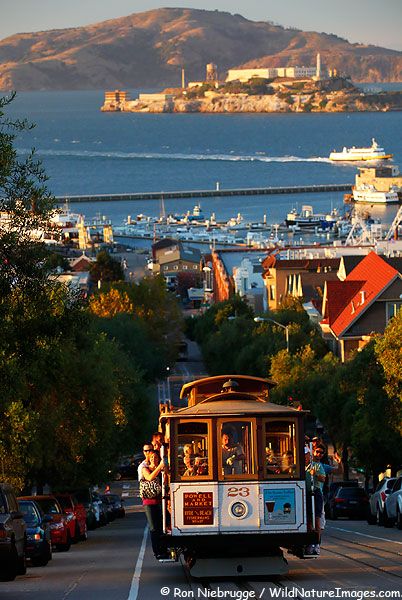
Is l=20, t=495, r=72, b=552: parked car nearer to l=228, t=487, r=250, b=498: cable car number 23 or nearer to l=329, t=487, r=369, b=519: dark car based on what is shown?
l=228, t=487, r=250, b=498: cable car number 23

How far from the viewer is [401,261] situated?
85000 millimetres

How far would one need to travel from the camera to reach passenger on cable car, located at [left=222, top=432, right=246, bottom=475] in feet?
77.2

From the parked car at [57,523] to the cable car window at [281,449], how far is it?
1147 cm

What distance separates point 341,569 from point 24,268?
817cm

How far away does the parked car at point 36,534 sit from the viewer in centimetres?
2897

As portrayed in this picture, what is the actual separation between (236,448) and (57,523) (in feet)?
39.8

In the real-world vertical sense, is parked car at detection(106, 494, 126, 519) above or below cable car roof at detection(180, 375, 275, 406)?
below

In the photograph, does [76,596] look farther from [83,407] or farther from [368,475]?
[368,475]

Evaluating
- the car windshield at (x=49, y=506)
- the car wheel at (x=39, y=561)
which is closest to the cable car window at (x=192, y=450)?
the car wheel at (x=39, y=561)

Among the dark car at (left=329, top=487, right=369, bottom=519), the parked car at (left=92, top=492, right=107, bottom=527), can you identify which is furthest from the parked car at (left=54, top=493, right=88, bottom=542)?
the dark car at (left=329, top=487, right=369, bottom=519)

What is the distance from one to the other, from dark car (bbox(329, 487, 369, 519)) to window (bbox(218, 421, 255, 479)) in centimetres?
2679

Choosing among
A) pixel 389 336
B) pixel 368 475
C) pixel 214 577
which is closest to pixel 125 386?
pixel 368 475

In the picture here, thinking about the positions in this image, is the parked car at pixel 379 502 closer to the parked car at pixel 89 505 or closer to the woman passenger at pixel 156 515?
the parked car at pixel 89 505

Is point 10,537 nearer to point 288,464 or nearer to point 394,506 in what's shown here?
point 288,464
